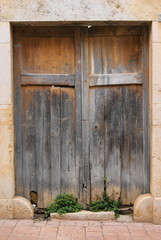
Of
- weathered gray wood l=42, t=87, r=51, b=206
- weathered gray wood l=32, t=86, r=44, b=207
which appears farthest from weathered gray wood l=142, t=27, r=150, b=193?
weathered gray wood l=32, t=86, r=44, b=207

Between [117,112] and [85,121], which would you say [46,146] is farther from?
[117,112]

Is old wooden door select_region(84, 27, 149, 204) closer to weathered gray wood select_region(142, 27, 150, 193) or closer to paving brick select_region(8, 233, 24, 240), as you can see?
weathered gray wood select_region(142, 27, 150, 193)

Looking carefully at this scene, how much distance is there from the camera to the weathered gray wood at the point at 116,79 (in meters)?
5.00

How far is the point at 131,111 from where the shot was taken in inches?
200

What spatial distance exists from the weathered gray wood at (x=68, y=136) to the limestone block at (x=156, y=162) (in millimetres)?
1122

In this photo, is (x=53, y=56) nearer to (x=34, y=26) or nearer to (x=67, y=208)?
(x=34, y=26)

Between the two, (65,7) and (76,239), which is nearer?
(76,239)

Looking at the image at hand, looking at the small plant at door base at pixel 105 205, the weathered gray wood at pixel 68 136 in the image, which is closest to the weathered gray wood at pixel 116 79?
the weathered gray wood at pixel 68 136

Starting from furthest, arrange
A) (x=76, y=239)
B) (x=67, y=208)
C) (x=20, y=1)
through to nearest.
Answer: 1. (x=67, y=208)
2. (x=20, y=1)
3. (x=76, y=239)

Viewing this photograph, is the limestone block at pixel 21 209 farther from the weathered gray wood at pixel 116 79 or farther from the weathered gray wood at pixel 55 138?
the weathered gray wood at pixel 116 79

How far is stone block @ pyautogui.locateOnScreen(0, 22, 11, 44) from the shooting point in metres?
4.68

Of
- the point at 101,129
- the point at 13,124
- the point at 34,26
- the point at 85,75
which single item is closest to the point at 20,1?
the point at 34,26

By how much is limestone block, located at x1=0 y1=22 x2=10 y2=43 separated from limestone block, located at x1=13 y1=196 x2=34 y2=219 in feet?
7.05

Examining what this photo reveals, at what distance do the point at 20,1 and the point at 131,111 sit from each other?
2138 mm
